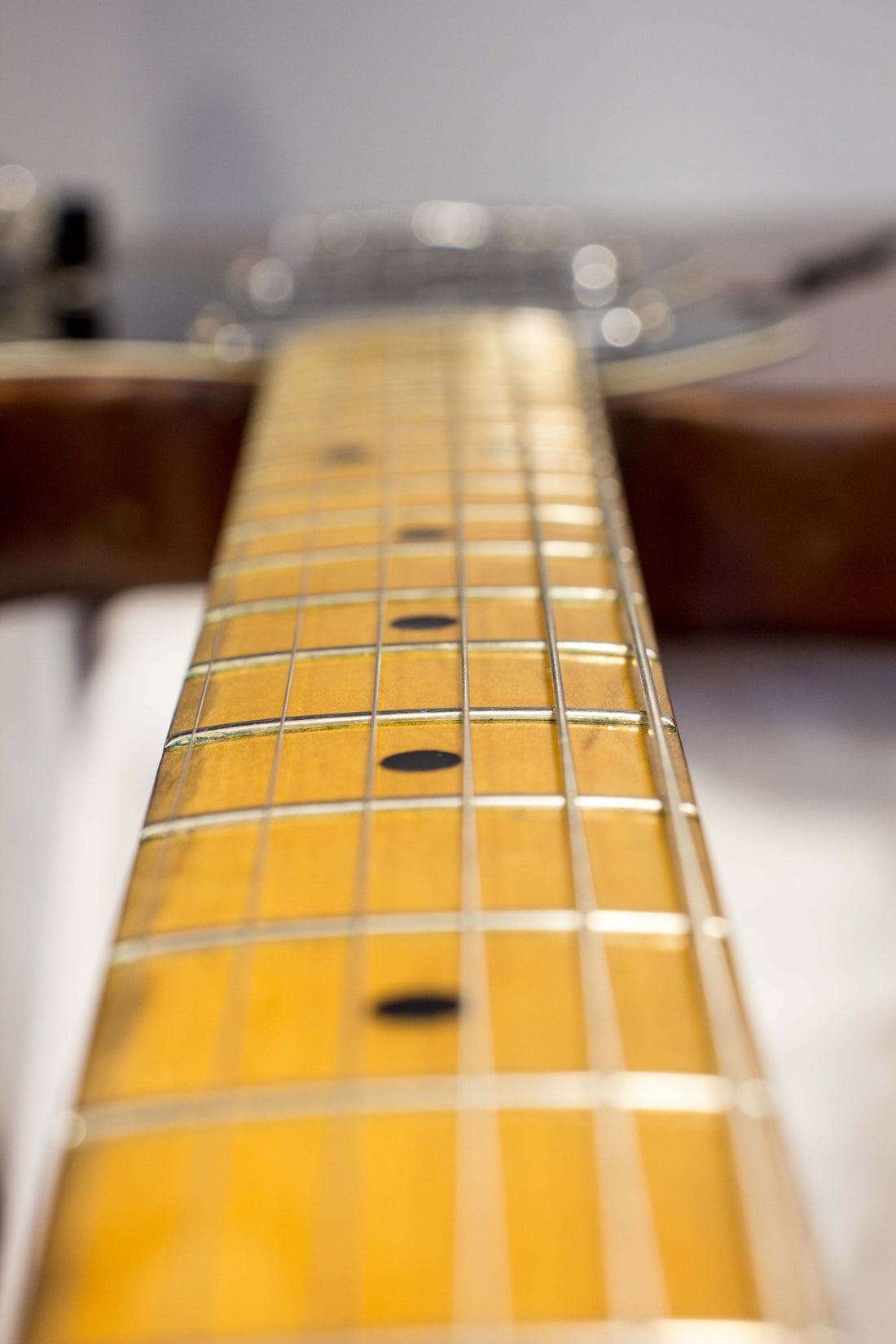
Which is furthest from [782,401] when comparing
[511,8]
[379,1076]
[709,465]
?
[511,8]

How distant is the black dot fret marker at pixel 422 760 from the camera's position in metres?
0.29

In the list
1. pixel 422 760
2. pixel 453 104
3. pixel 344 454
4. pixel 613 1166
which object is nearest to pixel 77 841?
pixel 344 454

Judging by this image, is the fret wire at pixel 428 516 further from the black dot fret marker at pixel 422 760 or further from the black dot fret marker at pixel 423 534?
the black dot fret marker at pixel 422 760

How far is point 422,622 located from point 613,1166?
0.21 m

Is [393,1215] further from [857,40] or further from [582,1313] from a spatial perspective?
[857,40]

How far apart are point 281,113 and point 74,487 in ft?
3.08

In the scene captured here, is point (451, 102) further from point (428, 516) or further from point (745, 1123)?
point (745, 1123)

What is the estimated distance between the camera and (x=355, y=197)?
4.75 feet

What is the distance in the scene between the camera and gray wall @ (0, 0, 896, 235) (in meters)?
1.34

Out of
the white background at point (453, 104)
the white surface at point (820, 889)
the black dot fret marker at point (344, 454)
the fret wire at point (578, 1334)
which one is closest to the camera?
the fret wire at point (578, 1334)

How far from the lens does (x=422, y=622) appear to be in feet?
1.21

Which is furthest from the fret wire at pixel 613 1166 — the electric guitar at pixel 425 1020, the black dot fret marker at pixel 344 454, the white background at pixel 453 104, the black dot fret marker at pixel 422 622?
the white background at pixel 453 104

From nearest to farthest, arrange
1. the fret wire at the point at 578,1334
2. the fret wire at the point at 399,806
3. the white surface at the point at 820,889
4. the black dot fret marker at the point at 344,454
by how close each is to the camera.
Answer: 1. the fret wire at the point at 578,1334
2. the fret wire at the point at 399,806
3. the white surface at the point at 820,889
4. the black dot fret marker at the point at 344,454

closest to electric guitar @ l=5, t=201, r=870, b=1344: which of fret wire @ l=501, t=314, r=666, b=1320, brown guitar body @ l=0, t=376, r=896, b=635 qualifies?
fret wire @ l=501, t=314, r=666, b=1320
